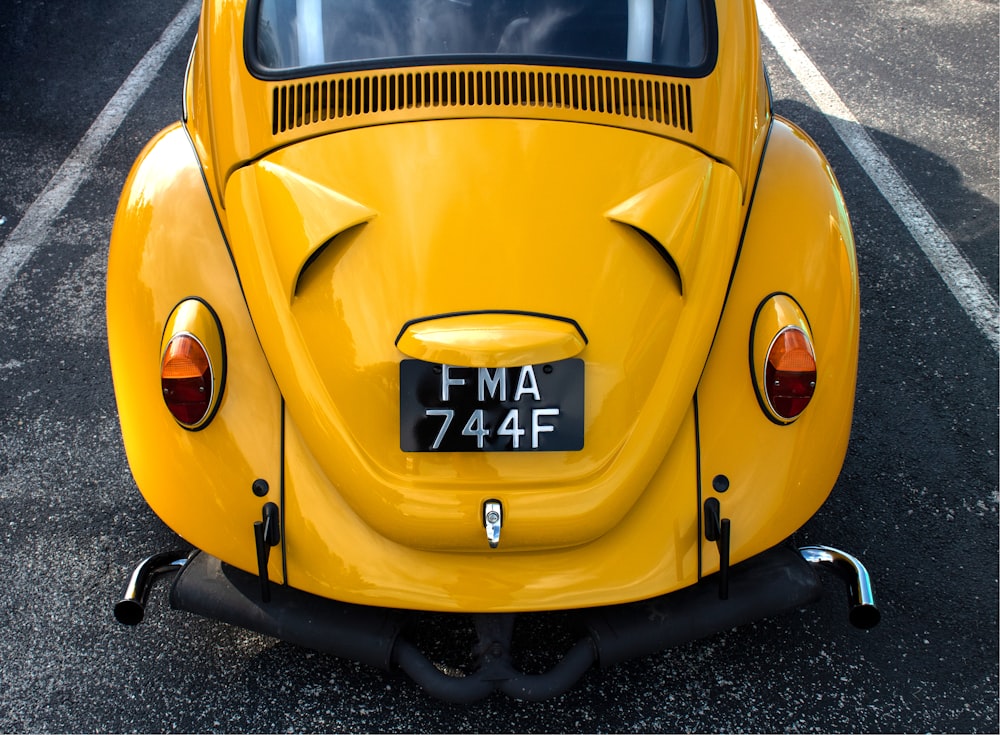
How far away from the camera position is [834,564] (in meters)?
2.59

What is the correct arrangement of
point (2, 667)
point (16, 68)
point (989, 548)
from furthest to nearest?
1. point (16, 68)
2. point (989, 548)
3. point (2, 667)

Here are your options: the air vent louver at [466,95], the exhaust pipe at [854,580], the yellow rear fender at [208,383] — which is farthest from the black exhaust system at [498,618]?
the air vent louver at [466,95]

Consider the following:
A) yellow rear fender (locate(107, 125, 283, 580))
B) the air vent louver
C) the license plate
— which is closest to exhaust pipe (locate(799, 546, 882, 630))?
the license plate

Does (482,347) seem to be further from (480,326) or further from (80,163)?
(80,163)

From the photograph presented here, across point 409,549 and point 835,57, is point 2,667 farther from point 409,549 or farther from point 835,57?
point 835,57

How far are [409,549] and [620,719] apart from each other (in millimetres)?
750

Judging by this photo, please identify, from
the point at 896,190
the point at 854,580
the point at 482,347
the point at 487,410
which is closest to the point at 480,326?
the point at 482,347

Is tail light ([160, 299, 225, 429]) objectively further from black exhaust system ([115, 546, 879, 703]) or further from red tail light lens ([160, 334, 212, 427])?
black exhaust system ([115, 546, 879, 703])

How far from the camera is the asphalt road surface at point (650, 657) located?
8.73ft

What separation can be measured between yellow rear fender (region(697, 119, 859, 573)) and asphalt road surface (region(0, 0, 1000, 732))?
513 millimetres

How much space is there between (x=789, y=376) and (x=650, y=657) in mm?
880

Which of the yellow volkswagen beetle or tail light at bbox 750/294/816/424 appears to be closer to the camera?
the yellow volkswagen beetle

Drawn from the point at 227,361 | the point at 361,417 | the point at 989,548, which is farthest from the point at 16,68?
the point at 989,548

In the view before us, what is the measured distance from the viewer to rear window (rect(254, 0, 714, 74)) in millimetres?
2873
